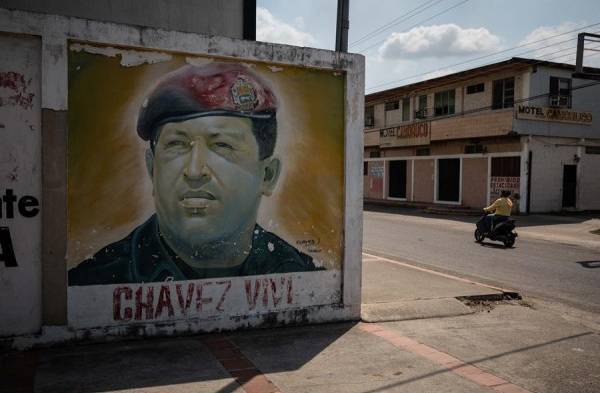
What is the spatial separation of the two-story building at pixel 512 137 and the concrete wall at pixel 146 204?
18.9m

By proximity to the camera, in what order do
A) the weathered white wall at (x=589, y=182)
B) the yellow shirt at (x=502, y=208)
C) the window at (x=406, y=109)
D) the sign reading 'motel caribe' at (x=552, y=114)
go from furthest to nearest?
the window at (x=406, y=109), the weathered white wall at (x=589, y=182), the sign reading 'motel caribe' at (x=552, y=114), the yellow shirt at (x=502, y=208)

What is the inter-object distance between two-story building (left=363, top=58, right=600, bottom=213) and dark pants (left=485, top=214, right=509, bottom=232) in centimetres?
935

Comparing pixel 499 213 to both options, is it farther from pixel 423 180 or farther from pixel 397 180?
pixel 397 180

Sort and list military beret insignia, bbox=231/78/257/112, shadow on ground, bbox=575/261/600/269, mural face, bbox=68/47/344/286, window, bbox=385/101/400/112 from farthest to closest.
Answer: window, bbox=385/101/400/112 < shadow on ground, bbox=575/261/600/269 < military beret insignia, bbox=231/78/257/112 < mural face, bbox=68/47/344/286

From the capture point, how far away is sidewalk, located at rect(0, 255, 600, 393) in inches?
174

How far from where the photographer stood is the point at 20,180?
5.05 meters

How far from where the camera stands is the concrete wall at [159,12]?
8.22m

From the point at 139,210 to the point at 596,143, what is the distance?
26469 millimetres

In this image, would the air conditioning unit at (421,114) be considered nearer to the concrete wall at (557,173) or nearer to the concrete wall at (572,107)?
the concrete wall at (572,107)

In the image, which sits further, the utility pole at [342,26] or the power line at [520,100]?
the power line at [520,100]

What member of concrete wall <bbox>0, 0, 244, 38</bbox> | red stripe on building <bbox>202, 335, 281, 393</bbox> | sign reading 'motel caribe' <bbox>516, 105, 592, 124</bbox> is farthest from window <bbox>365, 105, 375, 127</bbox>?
red stripe on building <bbox>202, 335, 281, 393</bbox>

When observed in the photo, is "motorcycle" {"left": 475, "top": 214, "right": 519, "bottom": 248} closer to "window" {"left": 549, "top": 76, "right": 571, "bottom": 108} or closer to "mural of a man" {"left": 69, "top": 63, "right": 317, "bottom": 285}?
"mural of a man" {"left": 69, "top": 63, "right": 317, "bottom": 285}

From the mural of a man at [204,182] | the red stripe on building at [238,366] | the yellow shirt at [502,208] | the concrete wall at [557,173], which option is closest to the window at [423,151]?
the concrete wall at [557,173]

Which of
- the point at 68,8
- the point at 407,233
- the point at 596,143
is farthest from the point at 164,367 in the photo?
the point at 596,143
